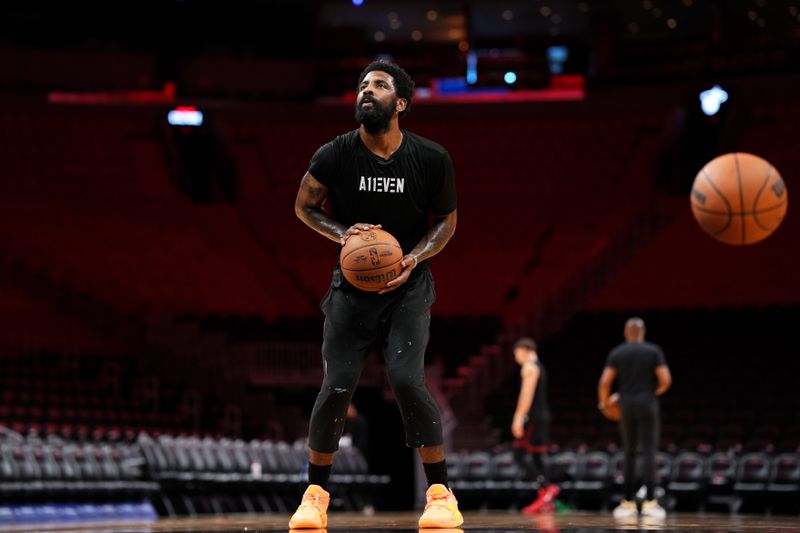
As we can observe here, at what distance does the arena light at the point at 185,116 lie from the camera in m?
21.3

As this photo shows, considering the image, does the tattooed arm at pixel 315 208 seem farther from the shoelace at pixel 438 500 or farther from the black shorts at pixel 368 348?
the shoelace at pixel 438 500

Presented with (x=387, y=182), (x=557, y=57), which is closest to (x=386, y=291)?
(x=387, y=182)

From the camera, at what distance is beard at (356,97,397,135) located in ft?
14.2

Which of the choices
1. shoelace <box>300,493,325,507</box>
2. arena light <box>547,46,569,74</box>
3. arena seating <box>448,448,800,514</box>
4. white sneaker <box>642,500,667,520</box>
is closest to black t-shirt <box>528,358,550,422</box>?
white sneaker <box>642,500,667,520</box>

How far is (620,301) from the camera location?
21.6 meters

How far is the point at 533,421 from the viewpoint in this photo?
444 inches

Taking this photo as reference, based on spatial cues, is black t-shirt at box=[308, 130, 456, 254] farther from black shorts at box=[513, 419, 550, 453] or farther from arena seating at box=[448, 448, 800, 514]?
arena seating at box=[448, 448, 800, 514]

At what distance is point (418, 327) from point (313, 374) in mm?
15494

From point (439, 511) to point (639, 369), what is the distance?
16.9ft

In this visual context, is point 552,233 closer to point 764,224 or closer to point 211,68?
point 211,68

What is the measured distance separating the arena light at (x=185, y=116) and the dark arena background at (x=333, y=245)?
4cm

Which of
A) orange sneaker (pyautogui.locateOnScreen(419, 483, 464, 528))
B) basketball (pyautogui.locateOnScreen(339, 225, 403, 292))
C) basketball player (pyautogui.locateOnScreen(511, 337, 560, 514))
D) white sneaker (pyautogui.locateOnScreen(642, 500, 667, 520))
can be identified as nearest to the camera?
basketball (pyautogui.locateOnScreen(339, 225, 403, 292))

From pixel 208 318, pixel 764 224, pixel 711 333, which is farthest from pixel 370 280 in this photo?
pixel 208 318

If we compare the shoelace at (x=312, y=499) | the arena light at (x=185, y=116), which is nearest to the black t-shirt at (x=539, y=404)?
the shoelace at (x=312, y=499)
